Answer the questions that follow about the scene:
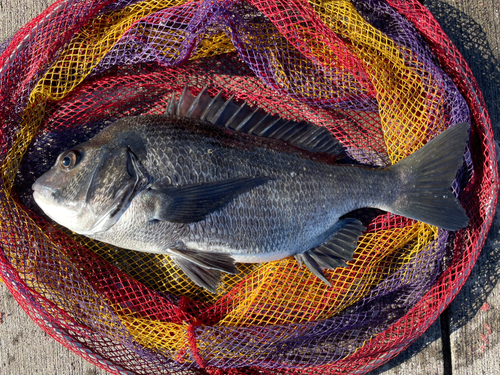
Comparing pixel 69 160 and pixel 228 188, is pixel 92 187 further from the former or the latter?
pixel 228 188

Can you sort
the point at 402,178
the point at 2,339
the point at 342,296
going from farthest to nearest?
the point at 2,339 < the point at 342,296 < the point at 402,178

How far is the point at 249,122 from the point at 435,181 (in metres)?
1.21

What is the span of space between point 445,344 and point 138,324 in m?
2.20

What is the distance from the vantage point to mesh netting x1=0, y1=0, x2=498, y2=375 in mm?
2252

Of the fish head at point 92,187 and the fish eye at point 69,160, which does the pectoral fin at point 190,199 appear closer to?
the fish head at point 92,187

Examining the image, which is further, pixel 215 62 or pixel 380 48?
pixel 215 62

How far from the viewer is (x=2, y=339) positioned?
259 centimetres

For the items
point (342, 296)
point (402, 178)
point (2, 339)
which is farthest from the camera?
point (2, 339)

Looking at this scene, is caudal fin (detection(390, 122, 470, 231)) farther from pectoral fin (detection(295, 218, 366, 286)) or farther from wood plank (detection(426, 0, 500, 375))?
wood plank (detection(426, 0, 500, 375))

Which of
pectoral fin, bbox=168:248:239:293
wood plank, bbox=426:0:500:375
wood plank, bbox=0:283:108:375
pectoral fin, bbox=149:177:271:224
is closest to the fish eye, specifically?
pectoral fin, bbox=149:177:271:224

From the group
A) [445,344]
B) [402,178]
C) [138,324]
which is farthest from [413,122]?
[138,324]

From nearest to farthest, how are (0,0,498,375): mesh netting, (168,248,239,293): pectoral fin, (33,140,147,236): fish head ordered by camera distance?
(33,140,147,236): fish head
(168,248,239,293): pectoral fin
(0,0,498,375): mesh netting

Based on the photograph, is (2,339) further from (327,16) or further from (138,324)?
(327,16)

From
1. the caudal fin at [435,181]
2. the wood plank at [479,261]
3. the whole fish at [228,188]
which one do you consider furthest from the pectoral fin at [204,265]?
the wood plank at [479,261]
